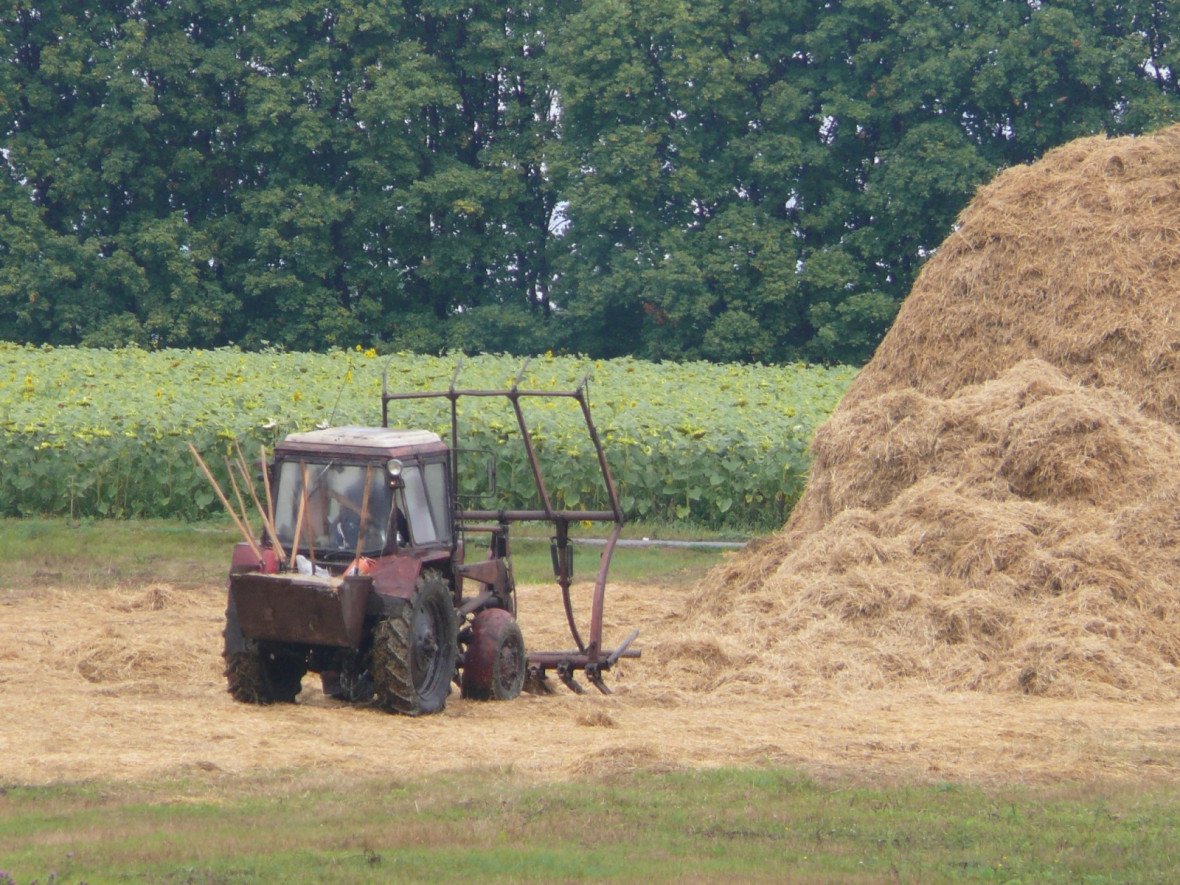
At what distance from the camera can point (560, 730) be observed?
10.3 m

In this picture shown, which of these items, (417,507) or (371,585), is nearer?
(371,585)

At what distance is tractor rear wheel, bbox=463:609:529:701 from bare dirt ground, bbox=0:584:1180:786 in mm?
151

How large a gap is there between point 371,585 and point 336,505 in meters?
0.76

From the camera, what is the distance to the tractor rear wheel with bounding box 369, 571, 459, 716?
34.1ft

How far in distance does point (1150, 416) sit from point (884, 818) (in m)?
8.16

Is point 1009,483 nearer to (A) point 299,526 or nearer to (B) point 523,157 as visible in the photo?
(A) point 299,526

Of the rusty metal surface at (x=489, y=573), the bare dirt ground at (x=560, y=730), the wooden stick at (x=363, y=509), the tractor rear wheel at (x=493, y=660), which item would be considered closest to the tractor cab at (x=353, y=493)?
the wooden stick at (x=363, y=509)

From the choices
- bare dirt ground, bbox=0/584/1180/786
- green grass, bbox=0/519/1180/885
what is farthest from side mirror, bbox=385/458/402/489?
green grass, bbox=0/519/1180/885

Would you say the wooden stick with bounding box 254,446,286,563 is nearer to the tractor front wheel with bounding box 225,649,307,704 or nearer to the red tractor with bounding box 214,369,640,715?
the red tractor with bounding box 214,369,640,715

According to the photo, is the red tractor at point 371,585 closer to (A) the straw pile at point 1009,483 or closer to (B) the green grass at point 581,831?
(B) the green grass at point 581,831

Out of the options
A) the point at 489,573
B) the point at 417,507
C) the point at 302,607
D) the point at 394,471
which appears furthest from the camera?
the point at 489,573

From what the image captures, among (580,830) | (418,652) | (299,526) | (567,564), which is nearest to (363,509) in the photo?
(299,526)

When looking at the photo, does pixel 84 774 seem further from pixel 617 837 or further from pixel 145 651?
pixel 145 651

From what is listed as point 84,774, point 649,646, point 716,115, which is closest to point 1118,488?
point 649,646
